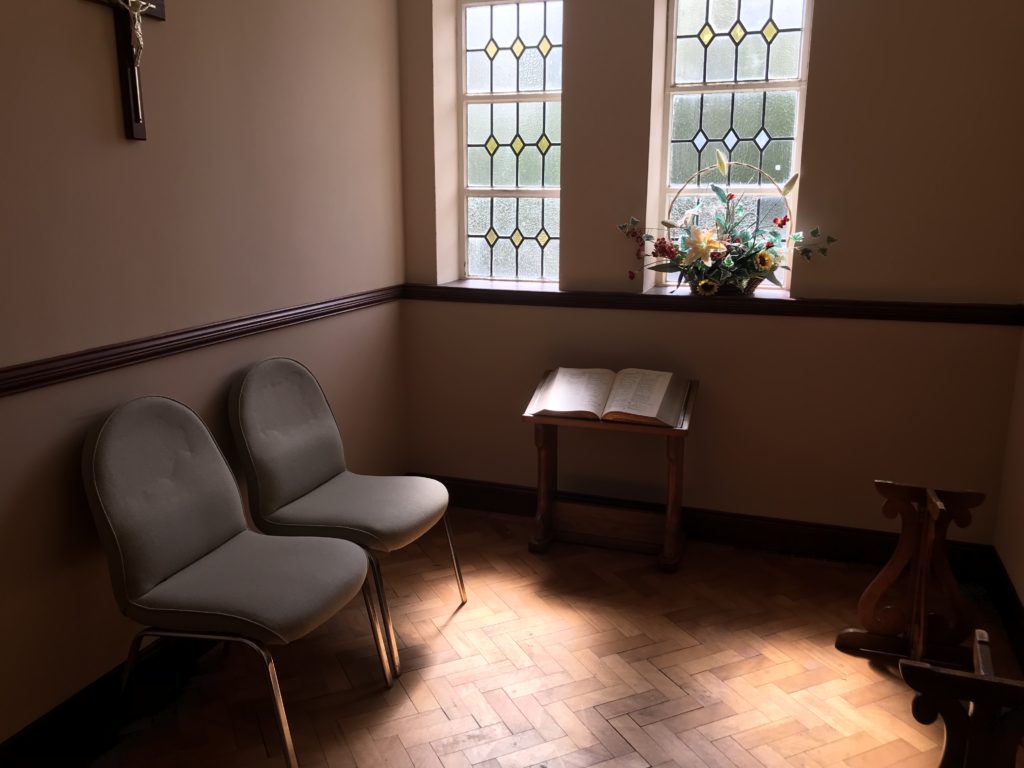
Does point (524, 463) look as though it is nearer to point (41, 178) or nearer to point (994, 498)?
point (994, 498)

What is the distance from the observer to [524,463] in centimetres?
413

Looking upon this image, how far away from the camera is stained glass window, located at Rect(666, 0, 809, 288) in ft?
12.0

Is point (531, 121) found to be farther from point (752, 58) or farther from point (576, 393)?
point (576, 393)

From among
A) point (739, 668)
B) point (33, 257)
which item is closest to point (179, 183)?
point (33, 257)

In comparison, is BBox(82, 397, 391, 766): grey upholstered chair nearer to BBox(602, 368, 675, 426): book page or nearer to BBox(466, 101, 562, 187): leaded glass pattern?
BBox(602, 368, 675, 426): book page

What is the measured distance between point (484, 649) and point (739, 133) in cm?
243

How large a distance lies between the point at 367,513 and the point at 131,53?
153 centimetres

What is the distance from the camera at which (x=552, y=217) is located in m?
4.14

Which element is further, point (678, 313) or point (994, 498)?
point (678, 313)

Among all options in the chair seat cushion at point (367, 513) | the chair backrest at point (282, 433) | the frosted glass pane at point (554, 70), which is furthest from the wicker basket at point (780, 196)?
the chair backrest at point (282, 433)

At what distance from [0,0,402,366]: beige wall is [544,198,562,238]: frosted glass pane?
0.79 metres

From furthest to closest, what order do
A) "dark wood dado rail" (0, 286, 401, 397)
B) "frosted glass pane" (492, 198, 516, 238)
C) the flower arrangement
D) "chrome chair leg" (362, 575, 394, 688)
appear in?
1. "frosted glass pane" (492, 198, 516, 238)
2. the flower arrangement
3. "chrome chair leg" (362, 575, 394, 688)
4. "dark wood dado rail" (0, 286, 401, 397)

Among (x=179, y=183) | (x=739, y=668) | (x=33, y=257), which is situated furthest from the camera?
(x=739, y=668)

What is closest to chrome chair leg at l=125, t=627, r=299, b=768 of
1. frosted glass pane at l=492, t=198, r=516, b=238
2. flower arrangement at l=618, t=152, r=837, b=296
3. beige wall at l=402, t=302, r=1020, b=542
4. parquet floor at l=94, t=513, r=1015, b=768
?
parquet floor at l=94, t=513, r=1015, b=768
